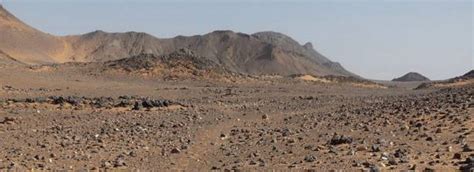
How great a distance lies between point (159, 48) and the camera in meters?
139

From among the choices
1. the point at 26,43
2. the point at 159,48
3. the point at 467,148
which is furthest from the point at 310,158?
the point at 159,48

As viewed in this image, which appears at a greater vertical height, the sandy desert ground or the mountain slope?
the mountain slope

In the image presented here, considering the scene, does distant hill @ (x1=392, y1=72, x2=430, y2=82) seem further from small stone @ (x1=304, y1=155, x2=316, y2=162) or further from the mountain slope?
small stone @ (x1=304, y1=155, x2=316, y2=162)

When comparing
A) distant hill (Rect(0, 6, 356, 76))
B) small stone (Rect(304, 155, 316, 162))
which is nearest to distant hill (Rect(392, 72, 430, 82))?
distant hill (Rect(0, 6, 356, 76))

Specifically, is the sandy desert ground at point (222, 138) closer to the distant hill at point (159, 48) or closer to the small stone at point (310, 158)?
the small stone at point (310, 158)

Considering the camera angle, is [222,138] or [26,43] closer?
[222,138]

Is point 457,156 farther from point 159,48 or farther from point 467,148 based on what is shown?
point 159,48

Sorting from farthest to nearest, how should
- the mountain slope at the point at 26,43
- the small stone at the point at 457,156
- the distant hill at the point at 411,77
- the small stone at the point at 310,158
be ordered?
the distant hill at the point at 411,77 < the mountain slope at the point at 26,43 < the small stone at the point at 310,158 < the small stone at the point at 457,156

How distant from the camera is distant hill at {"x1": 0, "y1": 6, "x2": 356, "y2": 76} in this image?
369 feet

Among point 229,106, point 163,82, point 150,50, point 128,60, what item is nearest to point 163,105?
point 229,106

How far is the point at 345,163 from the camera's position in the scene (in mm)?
11070

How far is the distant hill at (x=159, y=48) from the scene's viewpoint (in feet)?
369

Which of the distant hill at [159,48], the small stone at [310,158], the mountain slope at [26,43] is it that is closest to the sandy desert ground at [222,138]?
the small stone at [310,158]

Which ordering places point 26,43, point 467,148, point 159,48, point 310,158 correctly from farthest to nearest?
point 159,48
point 26,43
point 310,158
point 467,148
